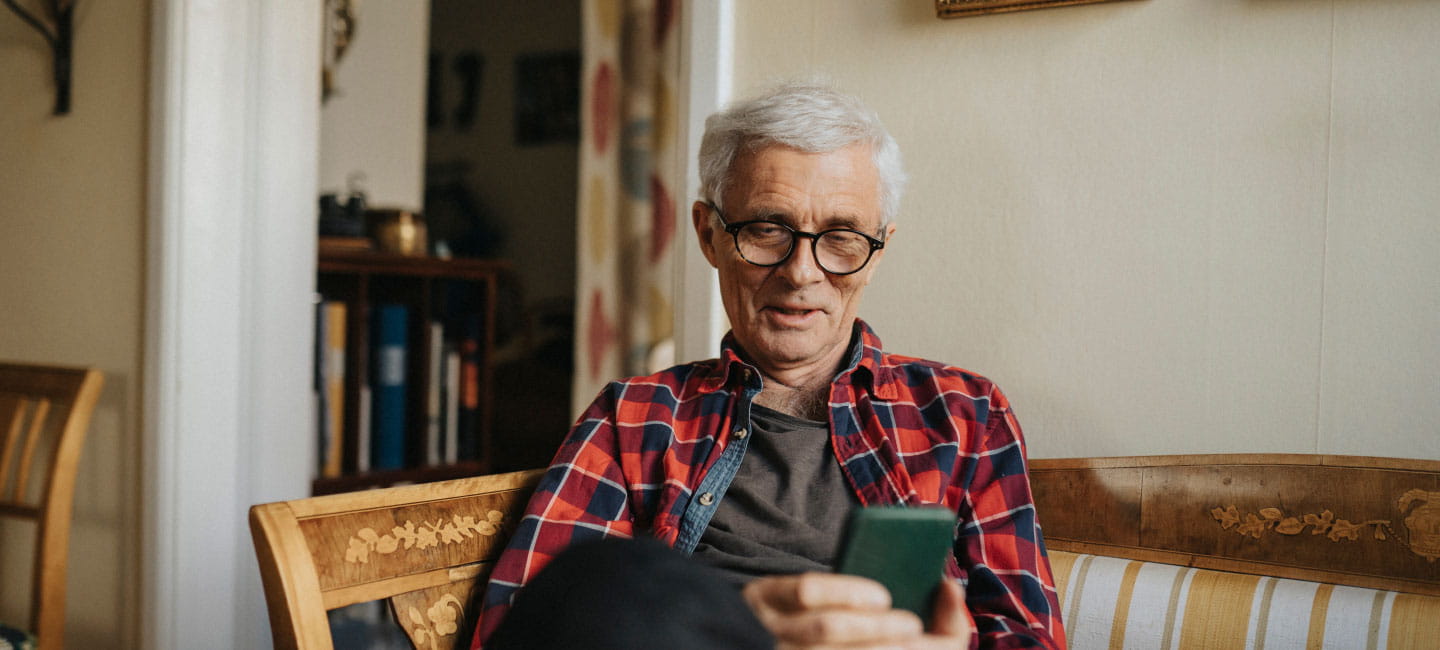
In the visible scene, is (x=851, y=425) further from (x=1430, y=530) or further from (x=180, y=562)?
(x=180, y=562)

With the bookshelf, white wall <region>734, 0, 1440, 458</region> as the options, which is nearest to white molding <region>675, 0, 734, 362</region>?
white wall <region>734, 0, 1440, 458</region>

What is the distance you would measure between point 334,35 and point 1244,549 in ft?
8.51

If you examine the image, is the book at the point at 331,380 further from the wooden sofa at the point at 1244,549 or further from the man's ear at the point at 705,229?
the wooden sofa at the point at 1244,549

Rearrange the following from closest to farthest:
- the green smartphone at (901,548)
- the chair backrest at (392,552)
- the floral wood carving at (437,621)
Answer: the green smartphone at (901,548)
the chair backrest at (392,552)
the floral wood carving at (437,621)

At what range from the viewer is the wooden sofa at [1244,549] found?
1081mm

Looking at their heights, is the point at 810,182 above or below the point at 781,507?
above

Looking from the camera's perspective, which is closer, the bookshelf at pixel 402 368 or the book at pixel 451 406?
the bookshelf at pixel 402 368

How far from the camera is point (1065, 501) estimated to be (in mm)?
1271

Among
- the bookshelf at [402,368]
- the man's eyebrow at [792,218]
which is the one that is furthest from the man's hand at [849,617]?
the bookshelf at [402,368]

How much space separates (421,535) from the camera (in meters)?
1.01

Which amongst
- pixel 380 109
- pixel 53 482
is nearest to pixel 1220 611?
pixel 53 482

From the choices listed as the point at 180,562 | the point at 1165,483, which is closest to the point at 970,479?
the point at 1165,483

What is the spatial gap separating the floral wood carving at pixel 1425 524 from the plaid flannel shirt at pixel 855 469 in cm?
42

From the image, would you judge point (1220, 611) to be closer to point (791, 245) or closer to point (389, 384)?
point (791, 245)
